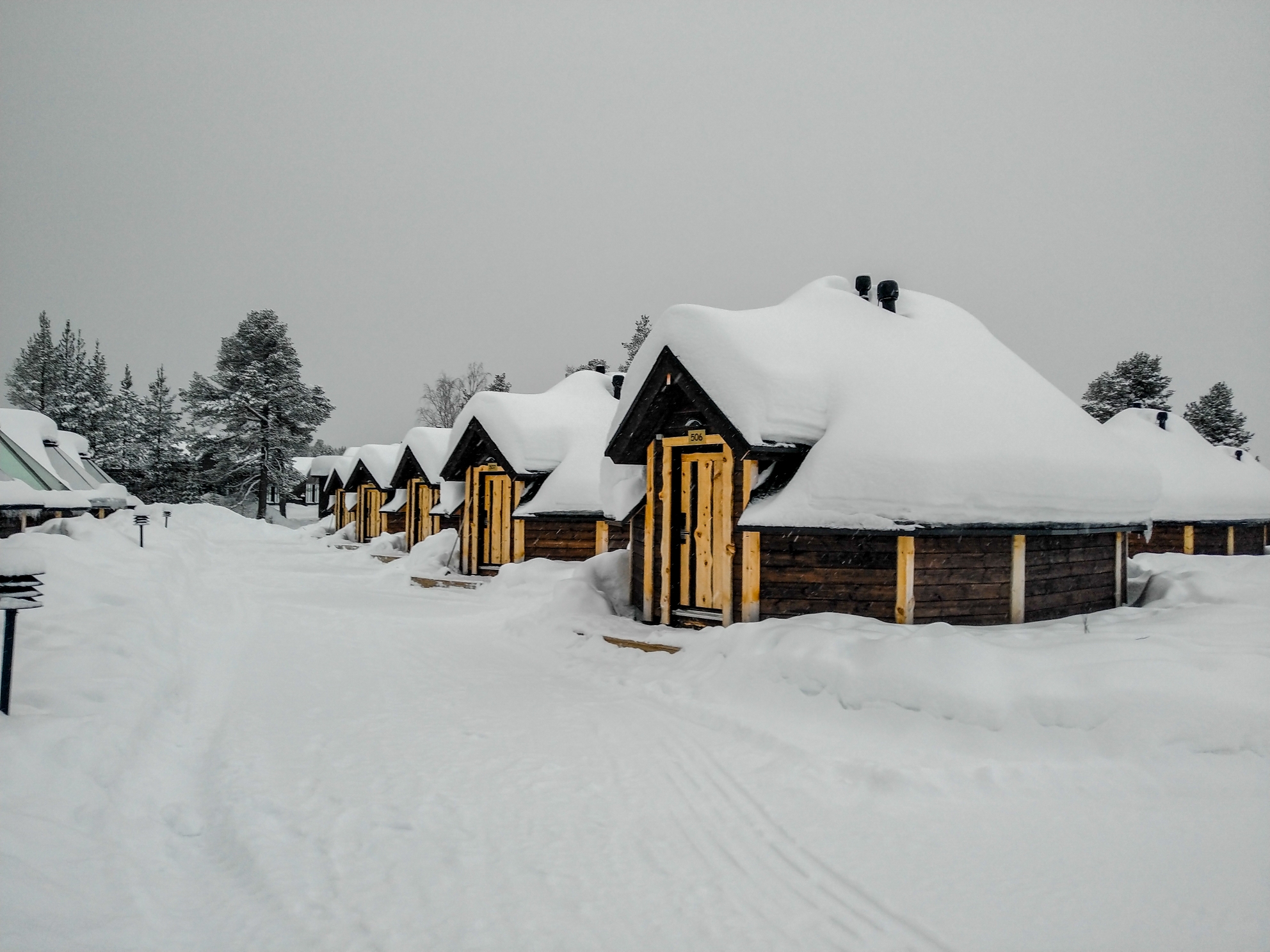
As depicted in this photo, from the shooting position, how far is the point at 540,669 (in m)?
8.67

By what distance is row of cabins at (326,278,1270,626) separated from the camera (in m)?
8.46

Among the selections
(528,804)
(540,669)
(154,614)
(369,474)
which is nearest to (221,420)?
(369,474)

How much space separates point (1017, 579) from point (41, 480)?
23.2 meters

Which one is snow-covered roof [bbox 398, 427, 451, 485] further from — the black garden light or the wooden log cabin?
the black garden light

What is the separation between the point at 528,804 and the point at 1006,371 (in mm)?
9554

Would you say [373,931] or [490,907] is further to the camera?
[490,907]

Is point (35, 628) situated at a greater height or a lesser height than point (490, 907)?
greater

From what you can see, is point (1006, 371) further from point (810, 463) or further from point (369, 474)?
point (369, 474)

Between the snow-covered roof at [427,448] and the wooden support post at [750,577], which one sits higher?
the snow-covered roof at [427,448]

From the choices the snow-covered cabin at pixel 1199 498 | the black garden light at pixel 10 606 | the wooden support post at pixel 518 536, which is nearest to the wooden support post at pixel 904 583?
the black garden light at pixel 10 606

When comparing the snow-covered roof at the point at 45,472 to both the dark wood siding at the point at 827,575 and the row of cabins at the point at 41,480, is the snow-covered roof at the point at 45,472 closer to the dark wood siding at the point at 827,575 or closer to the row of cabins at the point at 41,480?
the row of cabins at the point at 41,480

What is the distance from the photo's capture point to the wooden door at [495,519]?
17734mm

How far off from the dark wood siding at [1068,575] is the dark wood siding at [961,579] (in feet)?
1.52

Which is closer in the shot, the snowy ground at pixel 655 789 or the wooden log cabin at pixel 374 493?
the snowy ground at pixel 655 789
